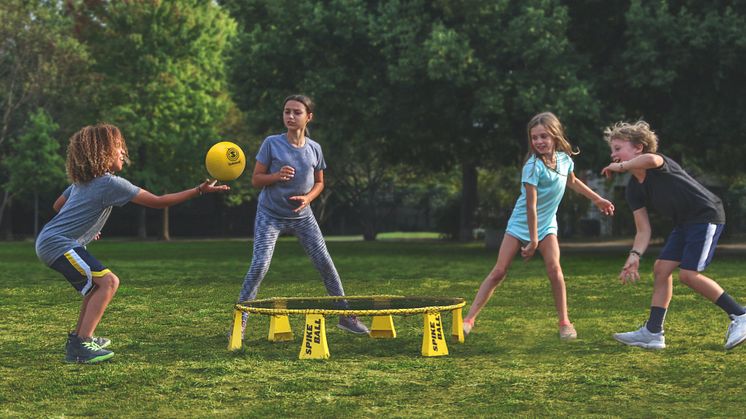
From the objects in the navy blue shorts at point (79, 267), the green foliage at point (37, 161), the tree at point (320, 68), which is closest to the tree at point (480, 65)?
the tree at point (320, 68)

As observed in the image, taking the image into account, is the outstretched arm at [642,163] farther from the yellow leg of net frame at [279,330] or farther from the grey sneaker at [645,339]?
the yellow leg of net frame at [279,330]

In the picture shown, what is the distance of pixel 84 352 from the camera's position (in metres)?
7.45

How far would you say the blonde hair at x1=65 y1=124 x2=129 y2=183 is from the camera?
7.42 meters

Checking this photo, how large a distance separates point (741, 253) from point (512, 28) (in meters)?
8.89

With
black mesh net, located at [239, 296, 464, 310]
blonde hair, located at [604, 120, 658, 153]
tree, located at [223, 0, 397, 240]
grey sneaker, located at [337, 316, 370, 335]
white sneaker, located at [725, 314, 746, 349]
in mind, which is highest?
tree, located at [223, 0, 397, 240]

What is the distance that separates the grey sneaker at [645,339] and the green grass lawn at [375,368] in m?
0.09

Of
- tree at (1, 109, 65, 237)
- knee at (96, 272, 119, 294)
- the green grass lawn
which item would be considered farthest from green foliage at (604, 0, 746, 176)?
tree at (1, 109, 65, 237)

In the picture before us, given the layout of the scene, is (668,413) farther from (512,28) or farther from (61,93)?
(61,93)

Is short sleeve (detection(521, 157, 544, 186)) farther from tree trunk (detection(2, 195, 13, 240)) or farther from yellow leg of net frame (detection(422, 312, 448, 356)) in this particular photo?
tree trunk (detection(2, 195, 13, 240))

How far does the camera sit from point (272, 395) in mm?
6172

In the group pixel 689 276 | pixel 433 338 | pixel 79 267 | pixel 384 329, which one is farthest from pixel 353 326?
pixel 689 276

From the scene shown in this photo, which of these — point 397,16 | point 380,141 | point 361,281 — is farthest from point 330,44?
point 361,281

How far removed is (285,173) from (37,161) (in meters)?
35.4

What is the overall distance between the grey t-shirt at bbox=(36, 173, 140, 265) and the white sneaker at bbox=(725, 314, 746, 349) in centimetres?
456
